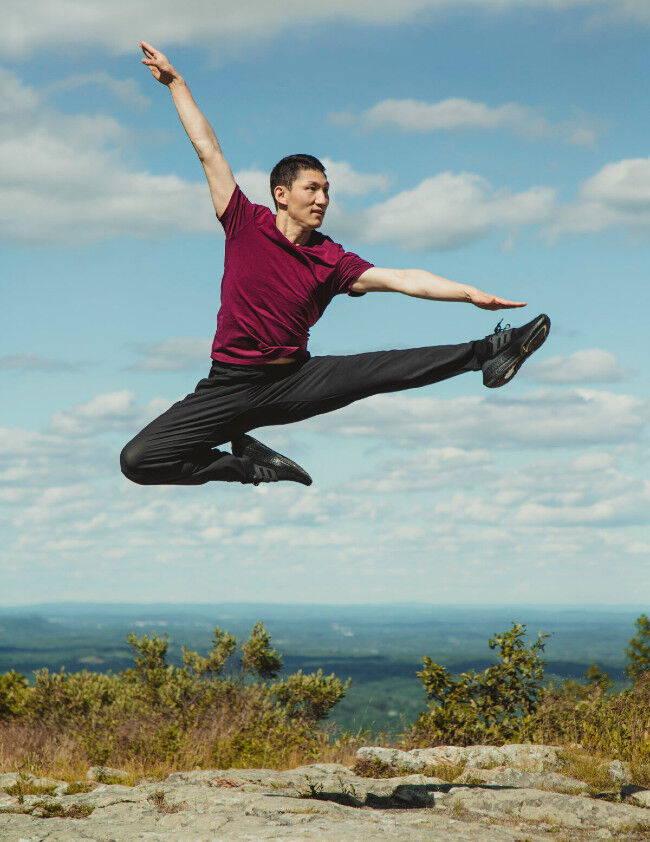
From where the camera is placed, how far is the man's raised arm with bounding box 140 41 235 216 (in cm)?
701

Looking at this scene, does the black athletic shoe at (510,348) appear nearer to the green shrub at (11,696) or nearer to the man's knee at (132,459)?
the man's knee at (132,459)

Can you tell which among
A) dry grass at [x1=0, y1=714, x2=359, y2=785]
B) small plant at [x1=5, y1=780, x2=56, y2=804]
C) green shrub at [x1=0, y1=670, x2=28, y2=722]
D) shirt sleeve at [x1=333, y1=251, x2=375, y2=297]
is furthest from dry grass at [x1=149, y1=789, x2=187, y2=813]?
green shrub at [x1=0, y1=670, x2=28, y2=722]

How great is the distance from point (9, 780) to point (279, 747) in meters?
4.54

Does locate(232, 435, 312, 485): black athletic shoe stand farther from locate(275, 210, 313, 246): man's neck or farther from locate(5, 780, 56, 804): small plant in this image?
locate(5, 780, 56, 804): small plant

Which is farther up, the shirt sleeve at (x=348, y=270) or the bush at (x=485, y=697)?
the shirt sleeve at (x=348, y=270)

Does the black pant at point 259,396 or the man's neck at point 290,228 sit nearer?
the black pant at point 259,396

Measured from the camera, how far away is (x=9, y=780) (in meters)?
11.1

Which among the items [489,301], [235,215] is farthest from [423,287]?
[235,215]

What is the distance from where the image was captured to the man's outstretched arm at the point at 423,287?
6.47 metres

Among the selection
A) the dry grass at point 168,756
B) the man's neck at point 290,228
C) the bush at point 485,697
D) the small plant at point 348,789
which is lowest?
the dry grass at point 168,756

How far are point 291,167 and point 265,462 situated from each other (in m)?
2.47

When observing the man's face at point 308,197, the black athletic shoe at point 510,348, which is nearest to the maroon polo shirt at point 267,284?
the man's face at point 308,197

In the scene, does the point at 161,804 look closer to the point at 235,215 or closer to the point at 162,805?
the point at 162,805

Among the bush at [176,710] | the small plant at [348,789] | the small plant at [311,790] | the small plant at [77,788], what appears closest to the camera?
the small plant at [311,790]
